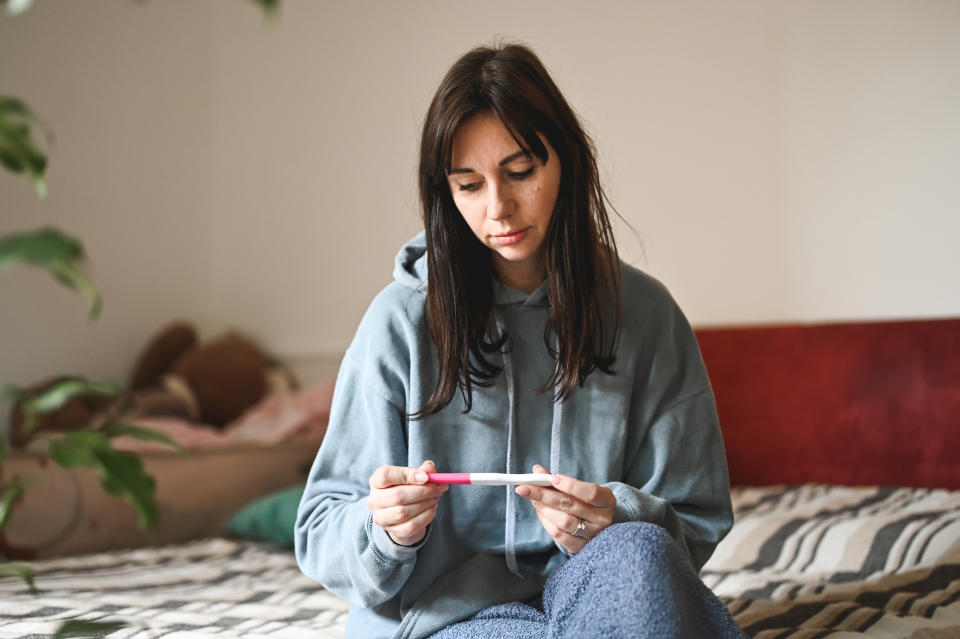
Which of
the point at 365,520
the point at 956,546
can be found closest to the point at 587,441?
the point at 365,520

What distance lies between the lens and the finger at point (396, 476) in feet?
3.23

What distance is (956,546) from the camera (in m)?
1.63

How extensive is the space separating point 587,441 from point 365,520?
1.01ft

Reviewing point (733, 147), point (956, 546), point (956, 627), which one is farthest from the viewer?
point (733, 147)

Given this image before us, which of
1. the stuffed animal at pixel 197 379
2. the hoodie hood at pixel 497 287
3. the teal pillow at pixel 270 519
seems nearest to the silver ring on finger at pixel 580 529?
the hoodie hood at pixel 497 287

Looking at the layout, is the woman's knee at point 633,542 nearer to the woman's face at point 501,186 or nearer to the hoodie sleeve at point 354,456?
the hoodie sleeve at point 354,456

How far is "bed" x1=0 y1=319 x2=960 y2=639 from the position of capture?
4.64 feet

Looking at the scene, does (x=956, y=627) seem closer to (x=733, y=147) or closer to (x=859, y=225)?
(x=859, y=225)

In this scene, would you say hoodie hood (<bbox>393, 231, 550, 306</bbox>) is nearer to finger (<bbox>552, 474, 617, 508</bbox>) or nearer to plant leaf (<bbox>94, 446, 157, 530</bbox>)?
finger (<bbox>552, 474, 617, 508</bbox>)

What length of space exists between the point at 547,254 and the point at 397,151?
1.98m

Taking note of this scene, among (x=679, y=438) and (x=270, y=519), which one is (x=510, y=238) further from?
(x=270, y=519)

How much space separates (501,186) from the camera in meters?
1.09

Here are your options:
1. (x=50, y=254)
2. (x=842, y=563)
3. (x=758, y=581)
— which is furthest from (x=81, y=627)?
(x=842, y=563)

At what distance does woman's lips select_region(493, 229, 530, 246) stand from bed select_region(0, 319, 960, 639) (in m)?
0.63
